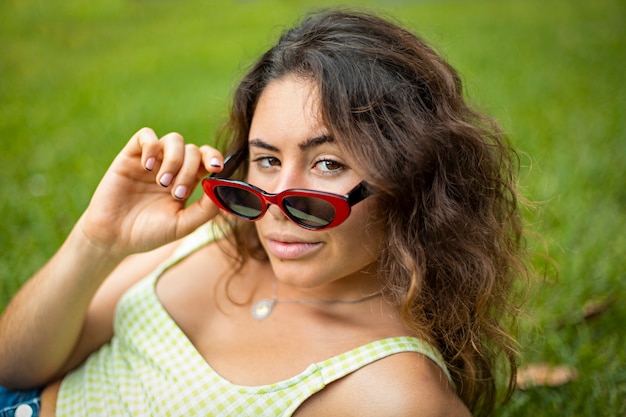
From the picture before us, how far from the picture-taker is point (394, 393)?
188cm

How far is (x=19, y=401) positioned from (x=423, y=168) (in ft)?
5.57

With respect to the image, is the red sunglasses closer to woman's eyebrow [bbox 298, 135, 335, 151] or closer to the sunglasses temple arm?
the sunglasses temple arm

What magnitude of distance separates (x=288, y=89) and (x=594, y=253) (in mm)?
2342

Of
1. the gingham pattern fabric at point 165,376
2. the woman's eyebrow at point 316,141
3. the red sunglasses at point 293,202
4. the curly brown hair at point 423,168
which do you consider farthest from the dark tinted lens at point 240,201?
the gingham pattern fabric at point 165,376

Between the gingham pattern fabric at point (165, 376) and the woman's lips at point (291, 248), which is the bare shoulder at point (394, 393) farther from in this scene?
the woman's lips at point (291, 248)

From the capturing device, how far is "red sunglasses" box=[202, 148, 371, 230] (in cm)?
186

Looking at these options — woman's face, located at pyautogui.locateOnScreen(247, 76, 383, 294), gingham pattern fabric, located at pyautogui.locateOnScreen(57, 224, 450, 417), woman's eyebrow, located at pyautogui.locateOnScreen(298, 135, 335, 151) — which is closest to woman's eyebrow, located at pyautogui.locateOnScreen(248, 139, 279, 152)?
woman's face, located at pyautogui.locateOnScreen(247, 76, 383, 294)

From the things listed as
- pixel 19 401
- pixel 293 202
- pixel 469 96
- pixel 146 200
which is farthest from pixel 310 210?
pixel 19 401

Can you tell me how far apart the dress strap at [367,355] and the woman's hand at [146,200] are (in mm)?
717

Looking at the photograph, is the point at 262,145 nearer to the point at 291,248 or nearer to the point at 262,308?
the point at 291,248

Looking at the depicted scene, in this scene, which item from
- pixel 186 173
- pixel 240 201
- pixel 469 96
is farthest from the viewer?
pixel 469 96

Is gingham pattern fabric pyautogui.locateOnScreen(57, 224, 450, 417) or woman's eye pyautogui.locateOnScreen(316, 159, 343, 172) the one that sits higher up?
woman's eye pyautogui.locateOnScreen(316, 159, 343, 172)

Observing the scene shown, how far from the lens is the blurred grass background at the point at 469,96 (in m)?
3.12

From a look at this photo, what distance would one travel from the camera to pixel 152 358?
7.19 feet
